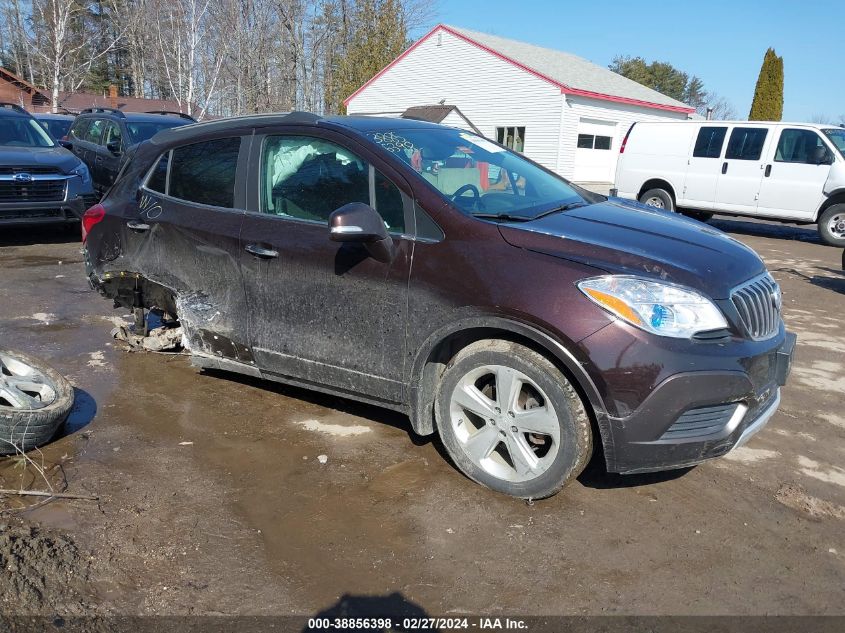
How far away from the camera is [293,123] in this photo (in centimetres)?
393

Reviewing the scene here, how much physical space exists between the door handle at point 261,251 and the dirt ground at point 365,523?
3.52ft

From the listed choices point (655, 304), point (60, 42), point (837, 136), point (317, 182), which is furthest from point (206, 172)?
point (60, 42)

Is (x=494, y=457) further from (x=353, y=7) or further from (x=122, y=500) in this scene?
(x=353, y=7)

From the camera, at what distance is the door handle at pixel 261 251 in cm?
386

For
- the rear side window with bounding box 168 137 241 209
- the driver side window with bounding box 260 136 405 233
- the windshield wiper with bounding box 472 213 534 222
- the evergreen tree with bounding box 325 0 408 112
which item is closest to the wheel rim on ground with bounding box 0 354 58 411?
the rear side window with bounding box 168 137 241 209

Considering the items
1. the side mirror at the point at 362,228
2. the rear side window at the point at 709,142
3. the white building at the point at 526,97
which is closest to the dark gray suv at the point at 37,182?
the side mirror at the point at 362,228

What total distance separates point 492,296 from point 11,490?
252 cm

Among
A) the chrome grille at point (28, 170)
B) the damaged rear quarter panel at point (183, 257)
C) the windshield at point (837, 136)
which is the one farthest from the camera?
the windshield at point (837, 136)

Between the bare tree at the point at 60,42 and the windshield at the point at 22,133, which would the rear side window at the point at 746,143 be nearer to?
the windshield at the point at 22,133

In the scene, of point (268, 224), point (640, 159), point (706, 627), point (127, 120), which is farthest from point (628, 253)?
point (640, 159)

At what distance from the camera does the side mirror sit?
3260 millimetres

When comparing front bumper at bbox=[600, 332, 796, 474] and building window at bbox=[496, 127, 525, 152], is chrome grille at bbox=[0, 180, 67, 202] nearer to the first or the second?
front bumper at bbox=[600, 332, 796, 474]

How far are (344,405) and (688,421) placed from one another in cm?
229

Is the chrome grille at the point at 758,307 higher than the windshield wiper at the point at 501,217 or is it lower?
lower
